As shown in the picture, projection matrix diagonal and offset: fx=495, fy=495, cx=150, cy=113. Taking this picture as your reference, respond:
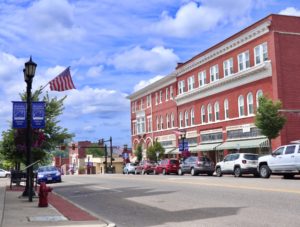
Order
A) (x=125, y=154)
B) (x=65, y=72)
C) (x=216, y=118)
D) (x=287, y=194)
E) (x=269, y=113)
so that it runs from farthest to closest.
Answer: (x=125, y=154) → (x=216, y=118) → (x=269, y=113) → (x=65, y=72) → (x=287, y=194)

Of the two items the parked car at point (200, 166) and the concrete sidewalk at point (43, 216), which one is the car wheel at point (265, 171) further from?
the concrete sidewalk at point (43, 216)

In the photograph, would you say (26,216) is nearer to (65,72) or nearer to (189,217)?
(189,217)

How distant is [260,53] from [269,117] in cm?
1044

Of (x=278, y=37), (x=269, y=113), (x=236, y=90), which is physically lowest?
(x=269, y=113)

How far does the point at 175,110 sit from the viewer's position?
210 feet

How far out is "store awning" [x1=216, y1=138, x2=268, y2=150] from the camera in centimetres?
4253

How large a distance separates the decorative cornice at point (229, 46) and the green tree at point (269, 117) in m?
9.92

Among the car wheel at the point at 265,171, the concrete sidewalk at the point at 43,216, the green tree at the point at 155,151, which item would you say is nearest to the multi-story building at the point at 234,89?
the green tree at the point at 155,151

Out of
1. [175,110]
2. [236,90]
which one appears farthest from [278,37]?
[175,110]

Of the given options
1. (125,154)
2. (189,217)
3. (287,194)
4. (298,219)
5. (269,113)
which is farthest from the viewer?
(125,154)

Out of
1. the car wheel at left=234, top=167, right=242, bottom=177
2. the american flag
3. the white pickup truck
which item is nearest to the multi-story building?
the car wheel at left=234, top=167, right=242, bottom=177

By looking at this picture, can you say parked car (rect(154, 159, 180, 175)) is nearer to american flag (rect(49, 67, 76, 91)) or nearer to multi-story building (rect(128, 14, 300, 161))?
multi-story building (rect(128, 14, 300, 161))

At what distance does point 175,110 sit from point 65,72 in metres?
40.7

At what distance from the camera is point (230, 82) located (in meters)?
48.9
